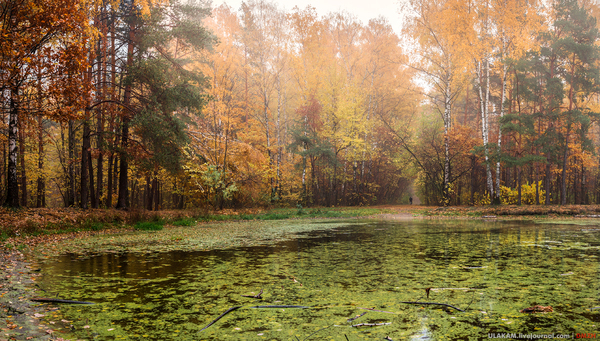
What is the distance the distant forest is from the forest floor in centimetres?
213

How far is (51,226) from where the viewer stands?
10.2 m

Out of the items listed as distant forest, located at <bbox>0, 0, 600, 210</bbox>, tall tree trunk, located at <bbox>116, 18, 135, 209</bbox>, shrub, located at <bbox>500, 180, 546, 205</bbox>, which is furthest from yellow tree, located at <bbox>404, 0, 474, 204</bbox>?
tall tree trunk, located at <bbox>116, 18, 135, 209</bbox>

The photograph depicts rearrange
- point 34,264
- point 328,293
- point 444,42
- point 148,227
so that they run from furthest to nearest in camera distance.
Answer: point 444,42 → point 148,227 → point 34,264 → point 328,293

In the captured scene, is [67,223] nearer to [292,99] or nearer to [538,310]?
[538,310]

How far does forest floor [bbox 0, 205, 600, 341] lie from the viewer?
284 centimetres

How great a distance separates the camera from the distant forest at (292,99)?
14.4 meters

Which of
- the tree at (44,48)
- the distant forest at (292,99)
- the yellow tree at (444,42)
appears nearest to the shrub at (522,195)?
the distant forest at (292,99)

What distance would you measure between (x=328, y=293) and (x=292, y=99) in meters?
27.9

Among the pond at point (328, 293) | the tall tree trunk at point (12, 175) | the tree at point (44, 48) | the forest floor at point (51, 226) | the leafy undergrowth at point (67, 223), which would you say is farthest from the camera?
the tall tree trunk at point (12, 175)

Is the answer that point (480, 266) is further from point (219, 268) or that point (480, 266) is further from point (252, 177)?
point (252, 177)

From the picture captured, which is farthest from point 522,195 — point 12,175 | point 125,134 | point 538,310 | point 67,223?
point 12,175

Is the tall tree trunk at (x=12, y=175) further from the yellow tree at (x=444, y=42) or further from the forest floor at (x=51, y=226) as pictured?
the yellow tree at (x=444, y=42)

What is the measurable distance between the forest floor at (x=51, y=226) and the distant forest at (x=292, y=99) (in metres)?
2.13

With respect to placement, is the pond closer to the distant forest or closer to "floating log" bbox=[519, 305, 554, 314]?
"floating log" bbox=[519, 305, 554, 314]
